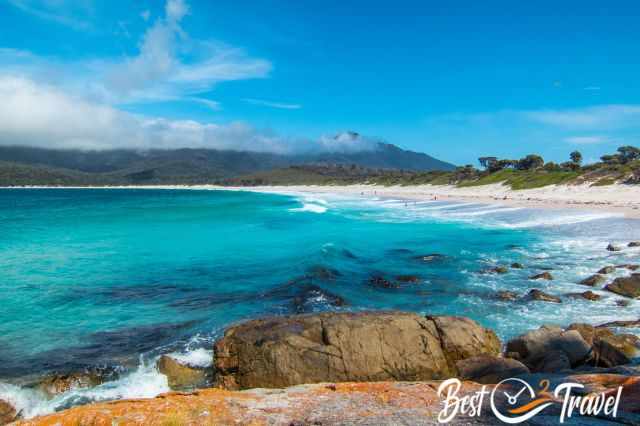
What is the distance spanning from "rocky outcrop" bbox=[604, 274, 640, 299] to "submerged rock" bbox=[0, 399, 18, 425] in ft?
69.0

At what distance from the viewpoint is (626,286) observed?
16.4m

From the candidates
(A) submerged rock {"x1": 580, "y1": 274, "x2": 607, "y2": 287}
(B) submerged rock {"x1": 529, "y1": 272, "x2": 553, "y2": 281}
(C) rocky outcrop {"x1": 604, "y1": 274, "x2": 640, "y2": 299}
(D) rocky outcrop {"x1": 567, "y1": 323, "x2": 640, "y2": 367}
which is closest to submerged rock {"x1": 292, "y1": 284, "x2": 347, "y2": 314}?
(D) rocky outcrop {"x1": 567, "y1": 323, "x2": 640, "y2": 367}

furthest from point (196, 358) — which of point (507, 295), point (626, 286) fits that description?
point (626, 286)

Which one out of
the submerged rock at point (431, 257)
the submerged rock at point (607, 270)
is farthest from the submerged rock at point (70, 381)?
the submerged rock at point (607, 270)

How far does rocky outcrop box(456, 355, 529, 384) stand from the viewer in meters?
7.86

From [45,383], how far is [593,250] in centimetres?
2911

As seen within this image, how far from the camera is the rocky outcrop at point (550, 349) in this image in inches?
355

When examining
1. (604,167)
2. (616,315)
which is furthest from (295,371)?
(604,167)

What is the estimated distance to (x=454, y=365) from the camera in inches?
382

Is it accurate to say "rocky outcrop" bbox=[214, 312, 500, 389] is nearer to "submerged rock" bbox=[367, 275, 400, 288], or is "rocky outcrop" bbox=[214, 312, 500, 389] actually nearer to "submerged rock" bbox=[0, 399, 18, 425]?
"submerged rock" bbox=[0, 399, 18, 425]

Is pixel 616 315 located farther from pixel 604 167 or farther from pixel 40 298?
pixel 604 167

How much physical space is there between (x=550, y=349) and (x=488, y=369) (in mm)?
2424

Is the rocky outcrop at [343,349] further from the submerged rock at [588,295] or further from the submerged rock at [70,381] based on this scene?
the submerged rock at [588,295]

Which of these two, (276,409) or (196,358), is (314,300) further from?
→ (276,409)
